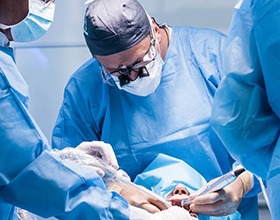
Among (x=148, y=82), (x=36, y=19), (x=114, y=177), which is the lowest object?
(x=114, y=177)

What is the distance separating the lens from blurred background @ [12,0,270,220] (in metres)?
2.31

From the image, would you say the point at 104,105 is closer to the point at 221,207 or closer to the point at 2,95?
the point at 221,207

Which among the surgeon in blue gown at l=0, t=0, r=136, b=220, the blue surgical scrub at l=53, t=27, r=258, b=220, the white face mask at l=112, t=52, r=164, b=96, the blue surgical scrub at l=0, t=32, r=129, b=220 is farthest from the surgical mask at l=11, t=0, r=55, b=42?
the blue surgical scrub at l=0, t=32, r=129, b=220

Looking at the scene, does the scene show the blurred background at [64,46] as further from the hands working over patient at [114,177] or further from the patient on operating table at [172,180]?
the hands working over patient at [114,177]

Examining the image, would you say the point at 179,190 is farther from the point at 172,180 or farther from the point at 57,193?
the point at 57,193

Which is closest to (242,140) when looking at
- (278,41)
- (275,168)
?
(275,168)

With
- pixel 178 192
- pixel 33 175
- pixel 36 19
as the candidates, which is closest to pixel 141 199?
pixel 178 192

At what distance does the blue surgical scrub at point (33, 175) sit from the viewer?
3.40ft

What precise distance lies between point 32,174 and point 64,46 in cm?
142

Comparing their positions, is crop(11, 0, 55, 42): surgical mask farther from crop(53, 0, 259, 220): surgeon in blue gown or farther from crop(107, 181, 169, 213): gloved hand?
crop(107, 181, 169, 213): gloved hand

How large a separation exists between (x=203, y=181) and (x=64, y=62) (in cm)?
107

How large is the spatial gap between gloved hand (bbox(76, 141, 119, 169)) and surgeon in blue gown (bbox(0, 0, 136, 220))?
1.11 feet

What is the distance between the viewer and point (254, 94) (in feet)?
3.45

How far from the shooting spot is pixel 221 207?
1.52 meters
